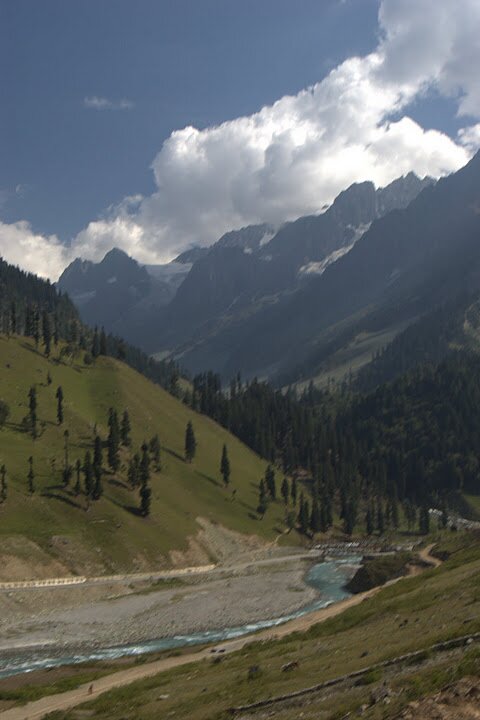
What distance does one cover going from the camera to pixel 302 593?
124625mm

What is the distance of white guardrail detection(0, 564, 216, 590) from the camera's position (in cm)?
11444

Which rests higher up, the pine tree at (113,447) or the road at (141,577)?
the pine tree at (113,447)

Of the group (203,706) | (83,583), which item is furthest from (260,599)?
(203,706)

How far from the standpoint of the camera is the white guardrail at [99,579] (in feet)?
375

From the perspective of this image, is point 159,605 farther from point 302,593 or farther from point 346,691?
point 346,691

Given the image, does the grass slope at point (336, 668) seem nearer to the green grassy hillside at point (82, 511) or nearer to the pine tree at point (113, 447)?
the green grassy hillside at point (82, 511)

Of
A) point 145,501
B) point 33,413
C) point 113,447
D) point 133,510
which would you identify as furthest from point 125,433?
point 133,510

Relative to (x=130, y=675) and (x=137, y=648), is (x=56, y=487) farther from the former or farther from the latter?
(x=130, y=675)

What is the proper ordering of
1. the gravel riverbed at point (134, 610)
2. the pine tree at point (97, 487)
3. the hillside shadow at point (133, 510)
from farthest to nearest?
the hillside shadow at point (133, 510)
the pine tree at point (97, 487)
the gravel riverbed at point (134, 610)

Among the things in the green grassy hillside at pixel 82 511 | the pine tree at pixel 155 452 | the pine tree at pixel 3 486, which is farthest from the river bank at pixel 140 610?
the pine tree at pixel 155 452

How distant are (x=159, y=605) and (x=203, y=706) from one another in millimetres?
78834

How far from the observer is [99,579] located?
128m

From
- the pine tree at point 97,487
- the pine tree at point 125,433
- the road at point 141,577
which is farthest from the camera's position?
the pine tree at point 125,433

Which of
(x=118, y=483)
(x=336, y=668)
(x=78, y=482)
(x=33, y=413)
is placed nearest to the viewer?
(x=336, y=668)
